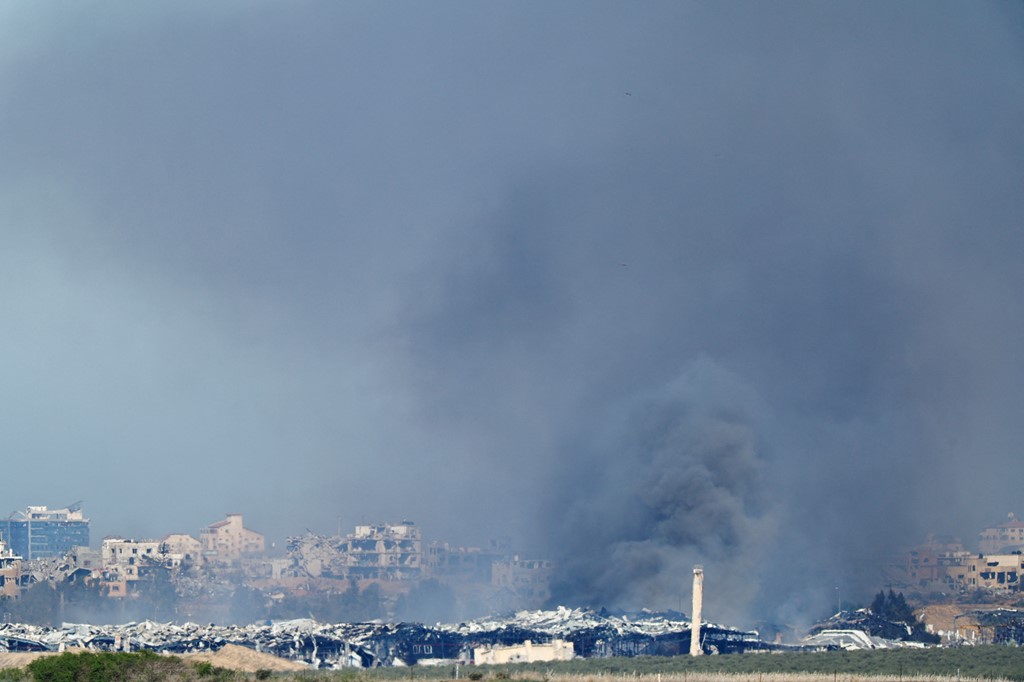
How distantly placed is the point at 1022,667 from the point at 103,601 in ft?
220

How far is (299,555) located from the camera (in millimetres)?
127688

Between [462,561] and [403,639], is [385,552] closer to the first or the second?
[462,561]

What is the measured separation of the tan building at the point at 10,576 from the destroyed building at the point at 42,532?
27.1 m

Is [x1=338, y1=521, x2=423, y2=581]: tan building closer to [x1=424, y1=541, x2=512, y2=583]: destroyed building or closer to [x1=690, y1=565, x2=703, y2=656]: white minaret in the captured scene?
[x1=424, y1=541, x2=512, y2=583]: destroyed building

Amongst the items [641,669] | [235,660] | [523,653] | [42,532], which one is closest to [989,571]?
[523,653]

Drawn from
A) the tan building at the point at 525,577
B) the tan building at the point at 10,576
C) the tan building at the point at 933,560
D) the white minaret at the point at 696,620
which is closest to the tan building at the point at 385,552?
the tan building at the point at 525,577

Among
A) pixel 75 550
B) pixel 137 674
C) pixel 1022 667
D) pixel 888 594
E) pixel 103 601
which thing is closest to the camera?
pixel 137 674

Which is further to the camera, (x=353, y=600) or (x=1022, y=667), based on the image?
(x=353, y=600)

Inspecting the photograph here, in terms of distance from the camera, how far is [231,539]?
13288 centimetres

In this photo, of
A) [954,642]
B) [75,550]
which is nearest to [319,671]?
[954,642]

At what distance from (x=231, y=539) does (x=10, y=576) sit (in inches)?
1093

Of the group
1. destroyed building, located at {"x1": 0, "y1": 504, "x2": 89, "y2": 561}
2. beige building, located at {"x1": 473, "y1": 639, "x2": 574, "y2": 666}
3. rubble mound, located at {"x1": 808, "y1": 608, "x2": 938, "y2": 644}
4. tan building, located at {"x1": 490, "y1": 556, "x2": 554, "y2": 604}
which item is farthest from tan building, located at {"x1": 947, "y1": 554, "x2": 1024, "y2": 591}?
destroyed building, located at {"x1": 0, "y1": 504, "x2": 89, "y2": 561}

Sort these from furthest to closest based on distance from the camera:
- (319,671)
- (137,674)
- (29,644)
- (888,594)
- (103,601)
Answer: (103,601), (888,594), (29,644), (319,671), (137,674)

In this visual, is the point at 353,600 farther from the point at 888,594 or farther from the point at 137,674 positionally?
the point at 137,674
